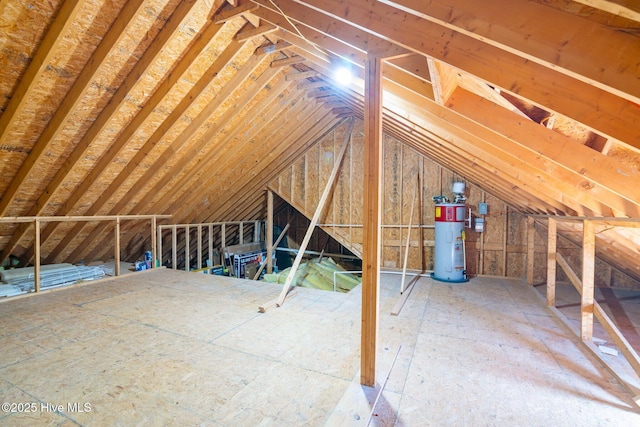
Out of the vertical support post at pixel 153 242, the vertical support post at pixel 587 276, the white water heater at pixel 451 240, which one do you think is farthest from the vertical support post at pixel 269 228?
the vertical support post at pixel 587 276

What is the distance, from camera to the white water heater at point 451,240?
512 centimetres

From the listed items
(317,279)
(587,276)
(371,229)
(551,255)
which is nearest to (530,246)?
(551,255)

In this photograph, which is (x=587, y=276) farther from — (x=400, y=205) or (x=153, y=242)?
(x=153, y=242)

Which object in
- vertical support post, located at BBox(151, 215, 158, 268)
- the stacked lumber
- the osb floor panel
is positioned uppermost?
vertical support post, located at BBox(151, 215, 158, 268)

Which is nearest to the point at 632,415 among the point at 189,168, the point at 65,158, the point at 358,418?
the point at 358,418

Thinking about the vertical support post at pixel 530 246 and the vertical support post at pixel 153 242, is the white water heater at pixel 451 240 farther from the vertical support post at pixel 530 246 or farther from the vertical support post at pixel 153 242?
the vertical support post at pixel 153 242

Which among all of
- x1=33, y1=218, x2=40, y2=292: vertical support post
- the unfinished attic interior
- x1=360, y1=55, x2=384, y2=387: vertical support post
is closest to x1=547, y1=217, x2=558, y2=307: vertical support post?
the unfinished attic interior

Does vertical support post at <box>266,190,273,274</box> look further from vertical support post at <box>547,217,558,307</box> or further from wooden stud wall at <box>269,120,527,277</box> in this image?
vertical support post at <box>547,217,558,307</box>

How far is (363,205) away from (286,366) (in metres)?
1.49

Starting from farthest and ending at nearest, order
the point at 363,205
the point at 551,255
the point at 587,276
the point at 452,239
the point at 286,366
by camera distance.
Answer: the point at 452,239 < the point at 551,255 < the point at 587,276 < the point at 286,366 < the point at 363,205

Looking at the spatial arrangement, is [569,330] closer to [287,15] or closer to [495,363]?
[495,363]

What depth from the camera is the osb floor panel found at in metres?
1.88

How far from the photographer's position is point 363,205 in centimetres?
208

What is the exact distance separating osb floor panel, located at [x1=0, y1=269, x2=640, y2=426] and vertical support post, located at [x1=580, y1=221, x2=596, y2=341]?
0.62ft
